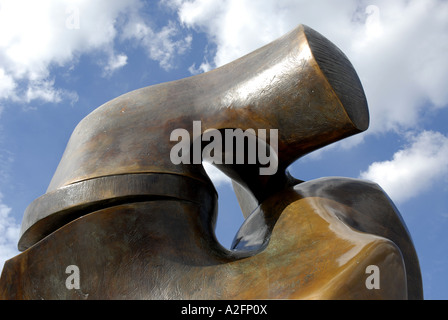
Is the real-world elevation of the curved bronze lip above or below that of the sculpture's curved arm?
below

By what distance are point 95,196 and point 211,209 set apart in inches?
27.1

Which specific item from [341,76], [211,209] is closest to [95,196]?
[211,209]

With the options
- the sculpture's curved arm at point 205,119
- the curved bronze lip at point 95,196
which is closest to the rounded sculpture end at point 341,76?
the sculpture's curved arm at point 205,119

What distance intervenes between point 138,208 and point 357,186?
1337 mm

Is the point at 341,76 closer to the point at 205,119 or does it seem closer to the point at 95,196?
the point at 205,119

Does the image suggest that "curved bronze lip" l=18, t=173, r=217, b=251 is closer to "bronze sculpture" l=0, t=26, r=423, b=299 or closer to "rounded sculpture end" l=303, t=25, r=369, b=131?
"bronze sculpture" l=0, t=26, r=423, b=299

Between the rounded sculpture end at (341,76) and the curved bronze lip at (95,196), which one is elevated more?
the rounded sculpture end at (341,76)

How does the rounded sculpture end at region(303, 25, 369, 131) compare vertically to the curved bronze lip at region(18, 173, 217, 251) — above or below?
above

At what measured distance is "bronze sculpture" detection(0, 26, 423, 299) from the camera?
2.38m

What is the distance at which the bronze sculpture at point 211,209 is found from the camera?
238 centimetres

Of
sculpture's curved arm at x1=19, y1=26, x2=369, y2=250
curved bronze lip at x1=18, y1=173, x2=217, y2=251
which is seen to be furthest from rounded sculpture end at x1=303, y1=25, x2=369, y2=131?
curved bronze lip at x1=18, y1=173, x2=217, y2=251

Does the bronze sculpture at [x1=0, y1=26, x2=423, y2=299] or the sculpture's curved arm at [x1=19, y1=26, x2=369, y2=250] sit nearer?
the bronze sculpture at [x1=0, y1=26, x2=423, y2=299]

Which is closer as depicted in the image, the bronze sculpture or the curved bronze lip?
the bronze sculpture

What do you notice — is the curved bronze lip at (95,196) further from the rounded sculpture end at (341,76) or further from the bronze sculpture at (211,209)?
the rounded sculpture end at (341,76)
